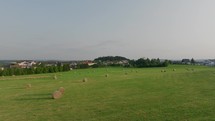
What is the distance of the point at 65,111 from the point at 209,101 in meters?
7.76

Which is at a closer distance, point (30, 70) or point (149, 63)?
point (30, 70)

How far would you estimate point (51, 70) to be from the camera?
83188mm

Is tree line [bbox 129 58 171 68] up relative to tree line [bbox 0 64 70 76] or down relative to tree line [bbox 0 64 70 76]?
up

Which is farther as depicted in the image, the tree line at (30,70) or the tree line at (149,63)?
the tree line at (149,63)

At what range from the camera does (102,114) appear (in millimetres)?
14320

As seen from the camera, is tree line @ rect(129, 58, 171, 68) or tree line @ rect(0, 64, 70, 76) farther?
tree line @ rect(129, 58, 171, 68)

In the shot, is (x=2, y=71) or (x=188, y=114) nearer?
(x=188, y=114)

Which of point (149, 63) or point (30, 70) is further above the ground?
point (149, 63)

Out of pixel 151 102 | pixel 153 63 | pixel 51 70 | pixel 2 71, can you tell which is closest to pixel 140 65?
pixel 153 63

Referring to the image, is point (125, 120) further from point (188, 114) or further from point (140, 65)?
point (140, 65)

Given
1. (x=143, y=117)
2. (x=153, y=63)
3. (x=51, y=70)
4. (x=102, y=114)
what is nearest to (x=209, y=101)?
(x=143, y=117)

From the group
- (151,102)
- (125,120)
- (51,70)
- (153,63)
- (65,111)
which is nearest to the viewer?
Answer: (125,120)

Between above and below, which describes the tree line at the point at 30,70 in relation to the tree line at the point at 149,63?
below

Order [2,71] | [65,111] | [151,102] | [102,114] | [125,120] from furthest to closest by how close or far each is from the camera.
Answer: [2,71] → [151,102] → [65,111] → [102,114] → [125,120]
